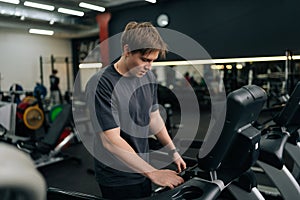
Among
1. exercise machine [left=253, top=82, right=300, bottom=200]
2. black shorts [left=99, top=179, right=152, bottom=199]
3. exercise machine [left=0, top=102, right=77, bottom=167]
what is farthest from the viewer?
exercise machine [left=0, top=102, right=77, bottom=167]

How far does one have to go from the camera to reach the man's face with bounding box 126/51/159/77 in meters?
1.21

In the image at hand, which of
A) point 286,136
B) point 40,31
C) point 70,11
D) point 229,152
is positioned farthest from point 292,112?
point 40,31

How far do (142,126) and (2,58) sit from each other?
8704 mm

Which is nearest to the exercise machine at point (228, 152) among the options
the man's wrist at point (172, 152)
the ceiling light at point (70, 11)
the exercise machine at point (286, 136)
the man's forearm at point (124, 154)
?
the man's forearm at point (124, 154)

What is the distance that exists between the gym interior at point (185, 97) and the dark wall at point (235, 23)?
0.06 feet

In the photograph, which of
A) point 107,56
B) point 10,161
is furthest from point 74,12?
point 10,161

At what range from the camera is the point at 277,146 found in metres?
1.50

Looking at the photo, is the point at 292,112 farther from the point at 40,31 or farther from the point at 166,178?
the point at 40,31

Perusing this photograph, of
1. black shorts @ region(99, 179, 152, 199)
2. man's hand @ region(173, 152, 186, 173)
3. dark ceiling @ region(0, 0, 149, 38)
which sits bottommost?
black shorts @ region(99, 179, 152, 199)

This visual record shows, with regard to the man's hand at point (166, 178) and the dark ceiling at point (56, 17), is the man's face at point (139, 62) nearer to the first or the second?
the man's hand at point (166, 178)

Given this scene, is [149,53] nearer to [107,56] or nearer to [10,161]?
[10,161]

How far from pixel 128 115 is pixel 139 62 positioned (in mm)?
237

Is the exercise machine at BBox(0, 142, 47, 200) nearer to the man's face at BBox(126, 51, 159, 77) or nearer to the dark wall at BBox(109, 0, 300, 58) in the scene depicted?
the man's face at BBox(126, 51, 159, 77)

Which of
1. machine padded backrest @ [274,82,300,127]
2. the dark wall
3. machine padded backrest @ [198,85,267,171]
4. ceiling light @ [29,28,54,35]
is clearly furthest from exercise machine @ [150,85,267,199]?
ceiling light @ [29,28,54,35]
